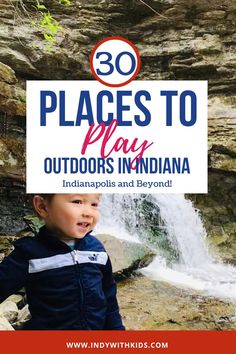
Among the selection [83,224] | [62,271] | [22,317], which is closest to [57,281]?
[62,271]

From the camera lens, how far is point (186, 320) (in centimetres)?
435

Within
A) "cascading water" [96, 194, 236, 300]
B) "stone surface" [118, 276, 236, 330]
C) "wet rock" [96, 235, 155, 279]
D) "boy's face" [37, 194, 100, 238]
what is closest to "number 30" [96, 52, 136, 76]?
"boy's face" [37, 194, 100, 238]

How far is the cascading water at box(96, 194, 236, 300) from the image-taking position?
19.3 feet

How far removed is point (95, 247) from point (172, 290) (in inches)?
129

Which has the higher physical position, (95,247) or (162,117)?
(162,117)

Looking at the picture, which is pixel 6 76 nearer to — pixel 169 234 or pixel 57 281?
pixel 169 234

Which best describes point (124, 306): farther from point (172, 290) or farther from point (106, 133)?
point (106, 133)

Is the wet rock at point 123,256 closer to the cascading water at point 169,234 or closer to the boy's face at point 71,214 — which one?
the cascading water at point 169,234

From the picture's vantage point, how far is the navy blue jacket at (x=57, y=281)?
1.90m

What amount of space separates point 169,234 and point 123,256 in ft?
6.32

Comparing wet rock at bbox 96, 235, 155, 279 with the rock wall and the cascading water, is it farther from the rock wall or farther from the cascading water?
the rock wall

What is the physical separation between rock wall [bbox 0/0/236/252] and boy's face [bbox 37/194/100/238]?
4.83 meters

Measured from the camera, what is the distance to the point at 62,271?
194 cm
